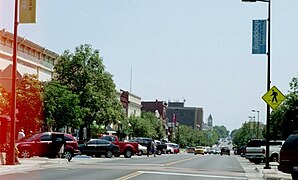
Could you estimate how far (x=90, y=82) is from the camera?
221 feet

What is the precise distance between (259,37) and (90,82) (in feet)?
117

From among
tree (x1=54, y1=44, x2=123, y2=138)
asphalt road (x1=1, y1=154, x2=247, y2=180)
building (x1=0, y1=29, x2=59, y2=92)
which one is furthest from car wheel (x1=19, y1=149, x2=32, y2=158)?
tree (x1=54, y1=44, x2=123, y2=138)

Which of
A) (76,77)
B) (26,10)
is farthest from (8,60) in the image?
(26,10)

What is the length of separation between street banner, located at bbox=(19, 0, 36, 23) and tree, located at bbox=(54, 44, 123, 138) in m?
36.7

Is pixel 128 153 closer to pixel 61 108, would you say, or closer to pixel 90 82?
pixel 61 108

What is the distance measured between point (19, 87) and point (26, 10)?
68.2 feet

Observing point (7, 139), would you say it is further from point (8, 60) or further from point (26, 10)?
point (8, 60)

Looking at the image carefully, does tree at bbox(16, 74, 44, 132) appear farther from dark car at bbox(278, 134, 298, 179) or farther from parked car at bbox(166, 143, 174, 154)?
parked car at bbox(166, 143, 174, 154)

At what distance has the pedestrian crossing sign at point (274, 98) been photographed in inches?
1277

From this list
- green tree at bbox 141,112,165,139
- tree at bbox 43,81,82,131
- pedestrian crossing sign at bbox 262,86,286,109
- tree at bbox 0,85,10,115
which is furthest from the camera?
green tree at bbox 141,112,165,139

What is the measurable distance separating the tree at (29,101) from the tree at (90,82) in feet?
49.4

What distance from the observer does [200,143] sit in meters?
198

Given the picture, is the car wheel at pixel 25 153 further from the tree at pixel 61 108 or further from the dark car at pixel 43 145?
the tree at pixel 61 108

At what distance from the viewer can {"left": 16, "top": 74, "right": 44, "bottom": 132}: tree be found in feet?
162
